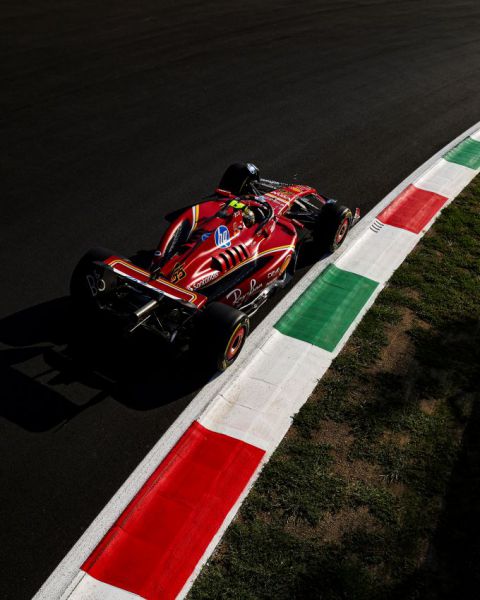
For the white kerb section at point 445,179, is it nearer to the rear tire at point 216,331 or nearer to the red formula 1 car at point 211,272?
the red formula 1 car at point 211,272

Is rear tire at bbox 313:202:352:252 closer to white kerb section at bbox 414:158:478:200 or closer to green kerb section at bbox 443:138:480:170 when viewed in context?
white kerb section at bbox 414:158:478:200

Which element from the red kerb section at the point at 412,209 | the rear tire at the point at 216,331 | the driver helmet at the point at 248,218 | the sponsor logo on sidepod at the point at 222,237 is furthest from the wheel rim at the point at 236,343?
the red kerb section at the point at 412,209

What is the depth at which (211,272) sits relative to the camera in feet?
21.5

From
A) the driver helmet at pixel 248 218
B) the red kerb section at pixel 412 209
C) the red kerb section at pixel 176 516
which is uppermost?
the driver helmet at pixel 248 218

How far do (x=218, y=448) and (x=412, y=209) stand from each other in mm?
5959

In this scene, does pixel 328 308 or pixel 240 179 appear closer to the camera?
pixel 328 308

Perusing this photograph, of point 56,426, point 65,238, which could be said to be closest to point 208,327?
point 56,426

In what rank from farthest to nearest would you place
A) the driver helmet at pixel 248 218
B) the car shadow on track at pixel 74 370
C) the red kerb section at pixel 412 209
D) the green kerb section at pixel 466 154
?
the green kerb section at pixel 466 154
the red kerb section at pixel 412 209
the driver helmet at pixel 248 218
the car shadow on track at pixel 74 370

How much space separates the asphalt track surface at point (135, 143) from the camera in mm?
5273

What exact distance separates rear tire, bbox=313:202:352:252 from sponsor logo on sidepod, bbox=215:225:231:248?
180 cm

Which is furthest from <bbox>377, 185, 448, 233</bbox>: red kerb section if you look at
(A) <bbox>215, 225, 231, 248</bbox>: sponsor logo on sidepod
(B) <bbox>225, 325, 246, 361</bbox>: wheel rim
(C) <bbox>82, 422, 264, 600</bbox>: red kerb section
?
(C) <bbox>82, 422, 264, 600</bbox>: red kerb section

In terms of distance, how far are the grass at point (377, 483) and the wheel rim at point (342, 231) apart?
59.6 inches

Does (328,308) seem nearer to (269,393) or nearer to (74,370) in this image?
(269,393)

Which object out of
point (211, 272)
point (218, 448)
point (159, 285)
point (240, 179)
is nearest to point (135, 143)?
point (240, 179)
